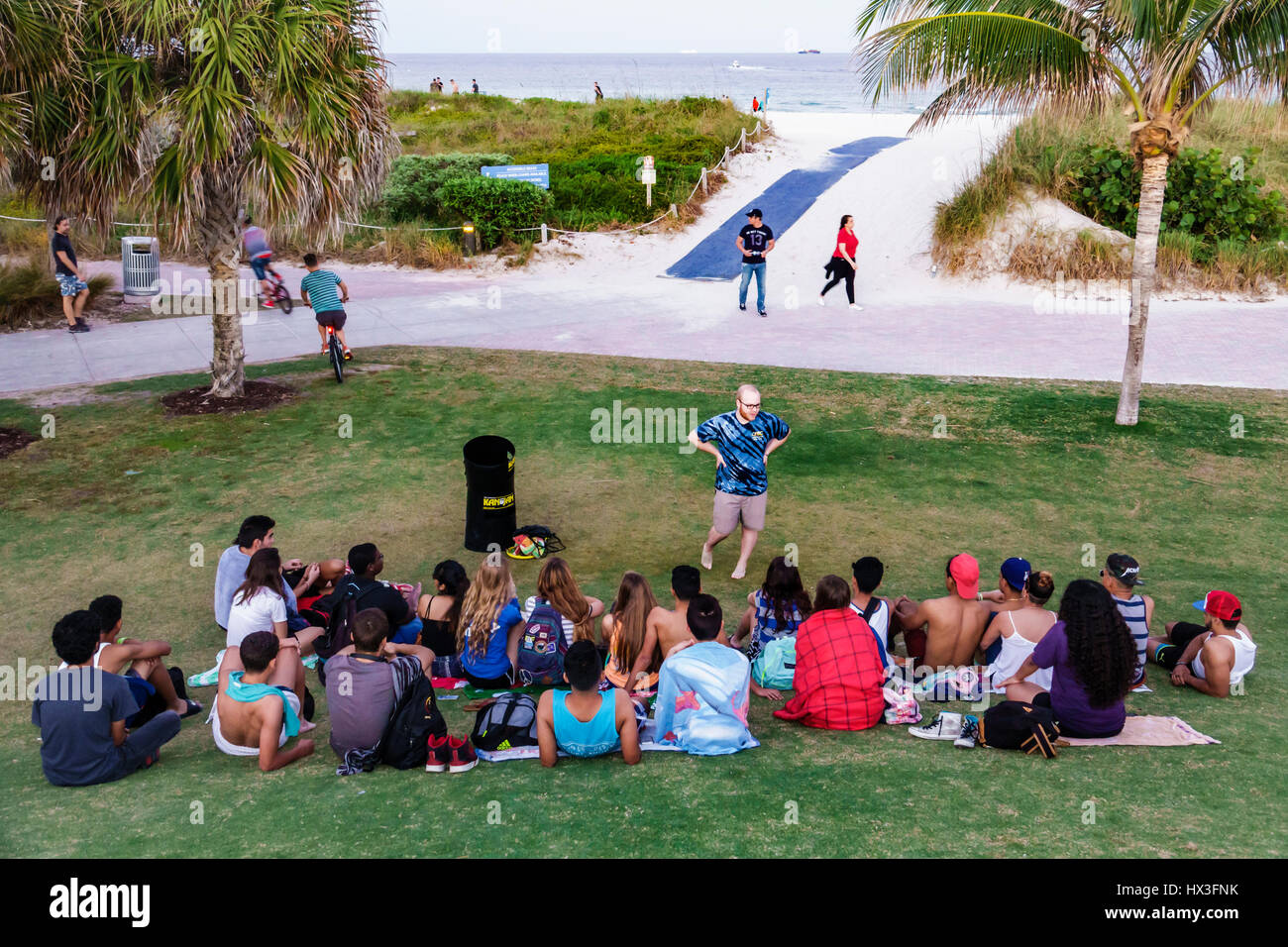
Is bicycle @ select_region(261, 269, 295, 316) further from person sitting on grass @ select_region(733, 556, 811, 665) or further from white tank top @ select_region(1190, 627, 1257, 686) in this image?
white tank top @ select_region(1190, 627, 1257, 686)

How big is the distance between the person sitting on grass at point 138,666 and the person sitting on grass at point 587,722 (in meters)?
2.28

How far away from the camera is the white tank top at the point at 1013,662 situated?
6727mm

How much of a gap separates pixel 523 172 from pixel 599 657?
20518 mm

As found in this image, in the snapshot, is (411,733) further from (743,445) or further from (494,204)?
(494,204)

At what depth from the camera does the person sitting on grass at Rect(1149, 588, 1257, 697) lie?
6.64m

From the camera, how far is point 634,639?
6883 mm

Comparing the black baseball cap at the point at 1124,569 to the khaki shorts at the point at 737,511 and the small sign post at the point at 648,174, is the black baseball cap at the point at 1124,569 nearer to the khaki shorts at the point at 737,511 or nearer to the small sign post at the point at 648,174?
the khaki shorts at the point at 737,511

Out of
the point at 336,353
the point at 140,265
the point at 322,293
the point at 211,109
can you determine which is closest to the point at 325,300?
the point at 322,293

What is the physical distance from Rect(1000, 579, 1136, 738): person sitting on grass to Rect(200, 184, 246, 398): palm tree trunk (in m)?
10.4

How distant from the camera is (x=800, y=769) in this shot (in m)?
5.53

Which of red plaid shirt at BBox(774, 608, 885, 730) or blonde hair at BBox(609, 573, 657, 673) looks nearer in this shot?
red plaid shirt at BBox(774, 608, 885, 730)

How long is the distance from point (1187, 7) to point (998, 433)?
478 cm

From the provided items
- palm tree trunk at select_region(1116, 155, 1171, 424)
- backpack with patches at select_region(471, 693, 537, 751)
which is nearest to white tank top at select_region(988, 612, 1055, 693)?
backpack with patches at select_region(471, 693, 537, 751)

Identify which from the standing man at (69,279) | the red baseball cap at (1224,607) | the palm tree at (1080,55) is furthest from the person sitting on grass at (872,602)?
the standing man at (69,279)
